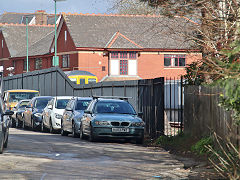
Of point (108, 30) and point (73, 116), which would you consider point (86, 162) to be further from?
point (108, 30)

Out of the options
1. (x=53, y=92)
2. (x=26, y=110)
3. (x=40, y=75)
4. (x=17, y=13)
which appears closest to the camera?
(x=26, y=110)

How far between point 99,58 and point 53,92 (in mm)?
14797

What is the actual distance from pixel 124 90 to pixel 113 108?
251 inches

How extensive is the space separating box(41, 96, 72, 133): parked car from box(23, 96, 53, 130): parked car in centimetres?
70

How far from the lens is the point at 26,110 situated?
2922 cm

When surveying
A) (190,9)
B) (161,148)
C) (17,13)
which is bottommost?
(161,148)

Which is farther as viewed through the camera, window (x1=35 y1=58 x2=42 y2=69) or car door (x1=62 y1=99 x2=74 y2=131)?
window (x1=35 y1=58 x2=42 y2=69)

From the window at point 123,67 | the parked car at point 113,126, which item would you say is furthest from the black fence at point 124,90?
the window at point 123,67

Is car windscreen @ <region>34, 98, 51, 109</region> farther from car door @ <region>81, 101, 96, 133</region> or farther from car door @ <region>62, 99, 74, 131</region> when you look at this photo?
car door @ <region>81, 101, 96, 133</region>

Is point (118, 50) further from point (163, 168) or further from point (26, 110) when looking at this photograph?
point (163, 168)

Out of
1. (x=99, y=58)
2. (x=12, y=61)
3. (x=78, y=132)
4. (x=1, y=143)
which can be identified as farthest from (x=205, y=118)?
(x=12, y=61)

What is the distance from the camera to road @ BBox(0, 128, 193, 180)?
11.1 m

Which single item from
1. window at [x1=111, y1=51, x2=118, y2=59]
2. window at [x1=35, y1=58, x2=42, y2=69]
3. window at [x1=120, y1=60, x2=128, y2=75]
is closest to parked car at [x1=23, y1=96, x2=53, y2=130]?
window at [x1=120, y1=60, x2=128, y2=75]

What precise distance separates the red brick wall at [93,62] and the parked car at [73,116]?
112 ft
